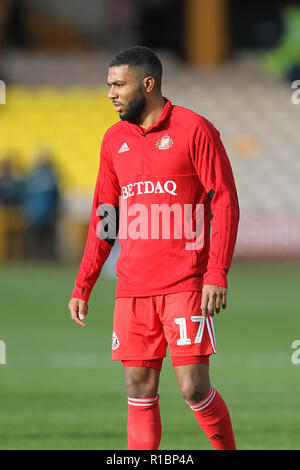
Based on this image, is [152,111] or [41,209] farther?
[41,209]

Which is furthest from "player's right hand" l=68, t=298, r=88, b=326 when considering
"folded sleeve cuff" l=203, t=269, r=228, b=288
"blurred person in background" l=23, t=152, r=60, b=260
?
"blurred person in background" l=23, t=152, r=60, b=260

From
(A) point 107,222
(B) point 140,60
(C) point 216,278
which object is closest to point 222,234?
(C) point 216,278

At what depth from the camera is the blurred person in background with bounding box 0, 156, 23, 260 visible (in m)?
22.0

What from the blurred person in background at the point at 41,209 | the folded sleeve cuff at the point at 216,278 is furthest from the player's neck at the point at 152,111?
the blurred person in background at the point at 41,209

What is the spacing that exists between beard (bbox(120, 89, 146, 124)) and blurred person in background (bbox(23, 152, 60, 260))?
1543cm

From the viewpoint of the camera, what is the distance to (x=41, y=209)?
832 inches

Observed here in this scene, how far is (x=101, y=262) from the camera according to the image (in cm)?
552

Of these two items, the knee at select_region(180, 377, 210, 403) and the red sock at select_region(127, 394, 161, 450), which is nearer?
the knee at select_region(180, 377, 210, 403)

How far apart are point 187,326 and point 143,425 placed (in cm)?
54

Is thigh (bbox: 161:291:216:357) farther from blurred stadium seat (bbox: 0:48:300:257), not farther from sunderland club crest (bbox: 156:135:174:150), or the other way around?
blurred stadium seat (bbox: 0:48:300:257)

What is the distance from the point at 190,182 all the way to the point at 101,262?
0.67 m

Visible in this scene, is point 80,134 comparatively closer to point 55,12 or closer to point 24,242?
point 24,242

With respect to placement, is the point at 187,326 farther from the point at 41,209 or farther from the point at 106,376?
the point at 41,209

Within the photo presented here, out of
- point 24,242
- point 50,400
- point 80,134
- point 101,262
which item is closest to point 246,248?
point 24,242
